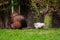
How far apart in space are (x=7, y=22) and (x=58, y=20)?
2.04m

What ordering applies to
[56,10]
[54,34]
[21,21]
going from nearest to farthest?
[54,34] → [56,10] → [21,21]

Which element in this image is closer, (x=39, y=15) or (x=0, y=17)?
(x=39, y=15)

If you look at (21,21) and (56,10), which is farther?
(21,21)

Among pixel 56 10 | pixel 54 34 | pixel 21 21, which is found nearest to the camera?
pixel 54 34

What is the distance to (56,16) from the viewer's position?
8797mm

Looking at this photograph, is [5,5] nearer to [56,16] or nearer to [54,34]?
[56,16]

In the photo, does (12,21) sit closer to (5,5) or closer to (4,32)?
(5,5)

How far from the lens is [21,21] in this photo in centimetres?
873

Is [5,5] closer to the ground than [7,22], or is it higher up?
higher up

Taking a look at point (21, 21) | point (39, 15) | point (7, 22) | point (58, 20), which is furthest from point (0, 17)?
point (58, 20)

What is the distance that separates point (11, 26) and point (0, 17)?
878mm

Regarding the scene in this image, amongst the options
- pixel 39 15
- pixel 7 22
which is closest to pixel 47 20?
pixel 39 15

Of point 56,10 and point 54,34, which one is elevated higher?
point 56,10

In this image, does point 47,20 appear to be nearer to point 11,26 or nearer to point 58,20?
point 58,20
